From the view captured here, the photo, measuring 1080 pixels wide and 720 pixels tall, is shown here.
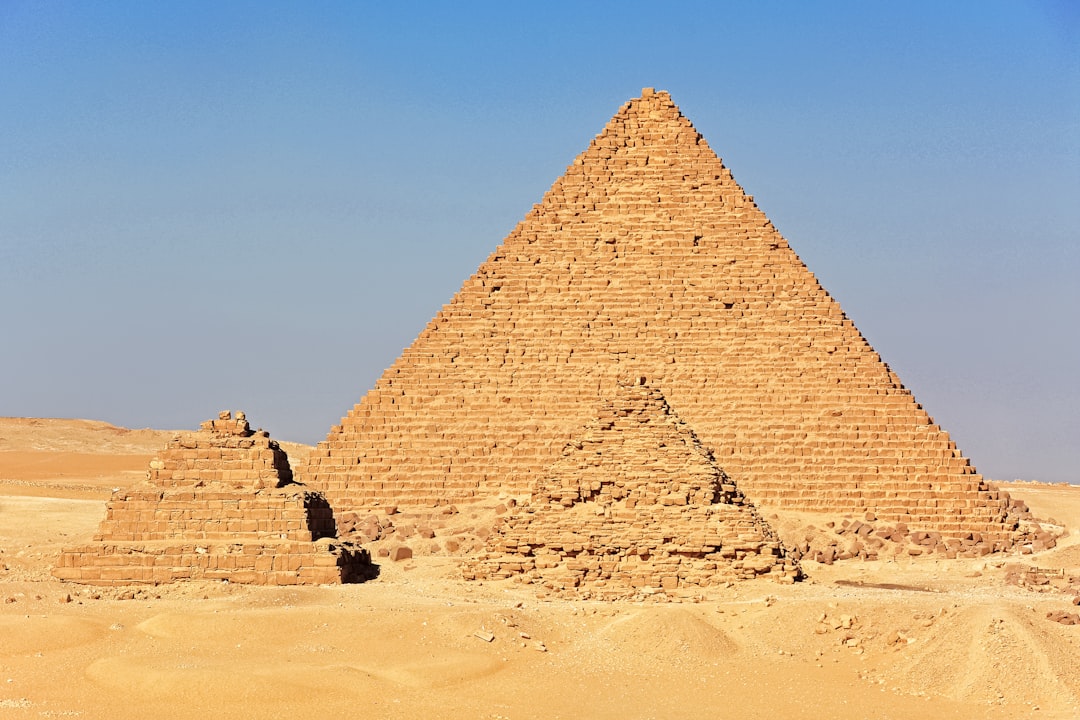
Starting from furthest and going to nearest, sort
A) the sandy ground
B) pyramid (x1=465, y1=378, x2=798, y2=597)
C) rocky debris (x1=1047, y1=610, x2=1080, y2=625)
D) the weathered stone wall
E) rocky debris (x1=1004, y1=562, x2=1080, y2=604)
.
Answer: the weathered stone wall, rocky debris (x1=1004, y1=562, x2=1080, y2=604), pyramid (x1=465, y1=378, x2=798, y2=597), rocky debris (x1=1047, y1=610, x2=1080, y2=625), the sandy ground

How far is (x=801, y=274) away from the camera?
35.3m

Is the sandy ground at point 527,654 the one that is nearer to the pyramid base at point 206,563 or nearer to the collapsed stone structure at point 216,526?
the pyramid base at point 206,563

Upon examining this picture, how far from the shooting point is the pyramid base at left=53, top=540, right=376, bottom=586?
70.6 ft

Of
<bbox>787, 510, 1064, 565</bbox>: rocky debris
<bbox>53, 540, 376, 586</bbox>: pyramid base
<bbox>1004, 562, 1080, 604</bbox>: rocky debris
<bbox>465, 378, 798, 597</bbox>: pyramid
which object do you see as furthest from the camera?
<bbox>787, 510, 1064, 565</bbox>: rocky debris

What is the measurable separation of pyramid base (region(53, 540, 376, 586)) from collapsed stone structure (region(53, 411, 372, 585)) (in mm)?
12

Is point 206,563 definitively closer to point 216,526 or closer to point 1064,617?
point 216,526

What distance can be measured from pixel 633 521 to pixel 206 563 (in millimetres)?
5314

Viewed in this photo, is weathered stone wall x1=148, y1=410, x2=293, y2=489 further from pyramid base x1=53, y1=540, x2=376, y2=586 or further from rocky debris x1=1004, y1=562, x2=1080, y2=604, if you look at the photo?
Result: rocky debris x1=1004, y1=562, x2=1080, y2=604

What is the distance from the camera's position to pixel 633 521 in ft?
68.5

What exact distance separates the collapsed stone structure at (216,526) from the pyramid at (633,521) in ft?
6.97

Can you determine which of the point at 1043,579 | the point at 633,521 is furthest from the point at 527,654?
the point at 1043,579

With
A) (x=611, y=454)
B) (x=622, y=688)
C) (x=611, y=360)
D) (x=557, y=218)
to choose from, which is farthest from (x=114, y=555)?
(x=557, y=218)

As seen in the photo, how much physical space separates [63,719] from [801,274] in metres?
22.9

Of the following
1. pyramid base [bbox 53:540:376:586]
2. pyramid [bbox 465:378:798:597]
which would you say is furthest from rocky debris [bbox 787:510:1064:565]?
pyramid base [bbox 53:540:376:586]
